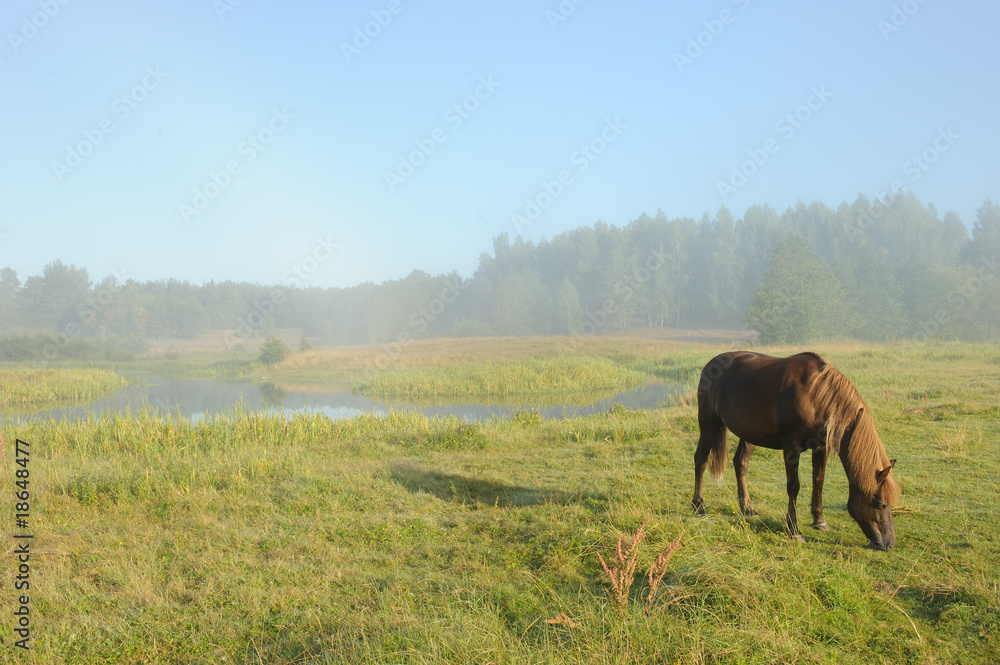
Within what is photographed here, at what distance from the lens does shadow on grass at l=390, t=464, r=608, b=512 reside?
6.50m

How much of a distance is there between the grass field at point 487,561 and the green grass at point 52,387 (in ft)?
55.8

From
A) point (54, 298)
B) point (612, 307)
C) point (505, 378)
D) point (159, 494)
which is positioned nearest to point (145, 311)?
point (54, 298)

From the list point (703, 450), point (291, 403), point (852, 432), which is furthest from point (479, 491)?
point (291, 403)

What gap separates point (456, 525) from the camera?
227 inches

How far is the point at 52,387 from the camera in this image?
24531mm

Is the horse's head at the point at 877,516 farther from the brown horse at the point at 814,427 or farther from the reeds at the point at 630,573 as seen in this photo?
the reeds at the point at 630,573

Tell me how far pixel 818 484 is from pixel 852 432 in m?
0.62

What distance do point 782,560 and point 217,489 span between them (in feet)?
22.4

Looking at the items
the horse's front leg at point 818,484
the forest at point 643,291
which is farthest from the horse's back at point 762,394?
the forest at point 643,291

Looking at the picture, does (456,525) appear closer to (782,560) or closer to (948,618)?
(782,560)

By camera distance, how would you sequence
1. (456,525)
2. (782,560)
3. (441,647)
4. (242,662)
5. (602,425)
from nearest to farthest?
(441,647)
(242,662)
(782,560)
(456,525)
(602,425)

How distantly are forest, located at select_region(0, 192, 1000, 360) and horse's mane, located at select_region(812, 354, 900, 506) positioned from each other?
41.5 metres

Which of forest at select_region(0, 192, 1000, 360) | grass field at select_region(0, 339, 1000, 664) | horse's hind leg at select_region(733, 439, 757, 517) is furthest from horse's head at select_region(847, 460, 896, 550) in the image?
forest at select_region(0, 192, 1000, 360)

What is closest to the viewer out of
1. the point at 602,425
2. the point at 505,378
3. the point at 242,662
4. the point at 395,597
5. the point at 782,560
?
the point at 242,662
